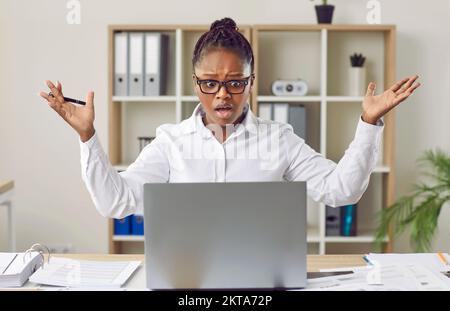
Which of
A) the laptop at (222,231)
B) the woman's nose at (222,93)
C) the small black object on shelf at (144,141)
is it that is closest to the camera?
the laptop at (222,231)

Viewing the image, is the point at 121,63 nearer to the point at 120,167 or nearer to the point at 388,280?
the point at 120,167

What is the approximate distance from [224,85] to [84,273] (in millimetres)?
526

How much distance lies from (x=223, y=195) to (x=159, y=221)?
119 mm

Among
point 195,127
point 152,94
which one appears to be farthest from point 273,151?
point 152,94

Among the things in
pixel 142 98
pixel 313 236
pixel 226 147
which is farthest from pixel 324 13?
pixel 226 147

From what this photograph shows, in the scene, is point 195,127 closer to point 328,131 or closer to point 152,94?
point 152,94

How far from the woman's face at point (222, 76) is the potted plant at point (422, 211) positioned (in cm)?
155

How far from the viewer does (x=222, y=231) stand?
3.84 feet

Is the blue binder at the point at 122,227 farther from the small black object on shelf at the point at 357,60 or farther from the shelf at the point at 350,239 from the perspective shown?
the small black object on shelf at the point at 357,60

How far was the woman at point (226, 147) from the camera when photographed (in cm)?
145

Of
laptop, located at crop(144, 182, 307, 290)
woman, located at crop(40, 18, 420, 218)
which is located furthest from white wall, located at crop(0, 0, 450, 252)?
laptop, located at crop(144, 182, 307, 290)

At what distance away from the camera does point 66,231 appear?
11.6 feet

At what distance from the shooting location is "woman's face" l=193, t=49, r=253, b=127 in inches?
62.7

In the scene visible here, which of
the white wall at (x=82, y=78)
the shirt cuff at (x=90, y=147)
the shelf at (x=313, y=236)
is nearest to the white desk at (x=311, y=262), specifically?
the shirt cuff at (x=90, y=147)
